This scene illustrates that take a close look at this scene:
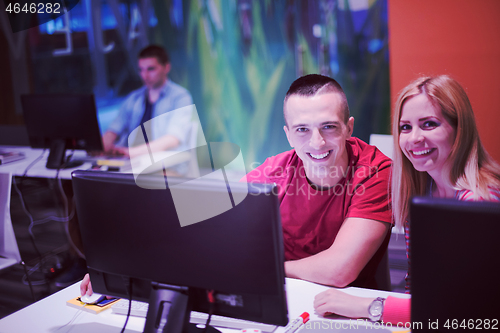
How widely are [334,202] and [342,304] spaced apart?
55 cm

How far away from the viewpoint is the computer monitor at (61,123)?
303 centimetres

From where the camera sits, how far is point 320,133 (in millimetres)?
1708

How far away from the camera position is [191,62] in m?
4.60

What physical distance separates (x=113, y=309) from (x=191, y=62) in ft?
11.9

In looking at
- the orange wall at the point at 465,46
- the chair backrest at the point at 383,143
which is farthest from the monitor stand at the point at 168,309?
the orange wall at the point at 465,46

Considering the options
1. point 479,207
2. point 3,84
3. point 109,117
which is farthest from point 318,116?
point 3,84

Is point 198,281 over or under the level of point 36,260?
over

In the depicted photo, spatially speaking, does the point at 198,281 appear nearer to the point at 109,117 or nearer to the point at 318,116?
the point at 318,116

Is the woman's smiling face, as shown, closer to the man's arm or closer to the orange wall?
the man's arm

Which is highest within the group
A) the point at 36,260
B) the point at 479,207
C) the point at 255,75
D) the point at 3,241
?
the point at 255,75

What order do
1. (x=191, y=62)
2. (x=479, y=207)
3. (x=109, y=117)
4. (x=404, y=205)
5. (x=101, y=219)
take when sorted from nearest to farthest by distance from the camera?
(x=479, y=207), (x=101, y=219), (x=404, y=205), (x=191, y=62), (x=109, y=117)

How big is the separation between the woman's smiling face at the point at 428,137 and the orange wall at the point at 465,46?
65.4 inches

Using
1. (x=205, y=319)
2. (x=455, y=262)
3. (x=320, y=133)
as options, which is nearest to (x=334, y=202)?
(x=320, y=133)

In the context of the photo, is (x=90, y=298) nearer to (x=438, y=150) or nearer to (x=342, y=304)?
(x=342, y=304)
